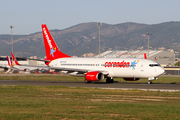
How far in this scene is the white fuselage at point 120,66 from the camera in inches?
1687

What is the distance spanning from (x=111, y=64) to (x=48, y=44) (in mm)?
13050

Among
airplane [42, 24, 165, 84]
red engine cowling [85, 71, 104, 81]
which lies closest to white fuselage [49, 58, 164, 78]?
airplane [42, 24, 165, 84]

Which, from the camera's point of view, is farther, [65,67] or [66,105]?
[65,67]

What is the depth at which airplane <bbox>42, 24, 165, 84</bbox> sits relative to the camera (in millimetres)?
43031

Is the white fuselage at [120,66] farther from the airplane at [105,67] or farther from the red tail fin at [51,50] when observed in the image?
the red tail fin at [51,50]

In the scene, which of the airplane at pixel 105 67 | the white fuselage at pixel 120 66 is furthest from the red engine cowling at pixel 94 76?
the white fuselage at pixel 120 66

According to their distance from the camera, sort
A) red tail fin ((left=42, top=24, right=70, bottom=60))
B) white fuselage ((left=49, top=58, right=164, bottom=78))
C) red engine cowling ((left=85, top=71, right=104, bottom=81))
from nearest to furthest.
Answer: white fuselage ((left=49, top=58, right=164, bottom=78)), red engine cowling ((left=85, top=71, right=104, bottom=81)), red tail fin ((left=42, top=24, right=70, bottom=60))

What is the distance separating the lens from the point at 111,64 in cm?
4562

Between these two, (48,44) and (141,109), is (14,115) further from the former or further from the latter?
(48,44)

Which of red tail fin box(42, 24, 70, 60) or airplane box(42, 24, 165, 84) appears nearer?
airplane box(42, 24, 165, 84)

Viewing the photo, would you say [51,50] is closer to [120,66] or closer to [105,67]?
[105,67]

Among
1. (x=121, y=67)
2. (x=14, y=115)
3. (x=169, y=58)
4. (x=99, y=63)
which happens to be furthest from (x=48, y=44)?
(x=169, y=58)

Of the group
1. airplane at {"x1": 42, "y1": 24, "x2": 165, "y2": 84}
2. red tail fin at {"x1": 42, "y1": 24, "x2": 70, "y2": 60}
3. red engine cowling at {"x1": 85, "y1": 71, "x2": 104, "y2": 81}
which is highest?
red tail fin at {"x1": 42, "y1": 24, "x2": 70, "y2": 60}

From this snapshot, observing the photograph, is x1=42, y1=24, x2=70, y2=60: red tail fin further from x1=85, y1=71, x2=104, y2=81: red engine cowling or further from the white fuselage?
x1=85, y1=71, x2=104, y2=81: red engine cowling
